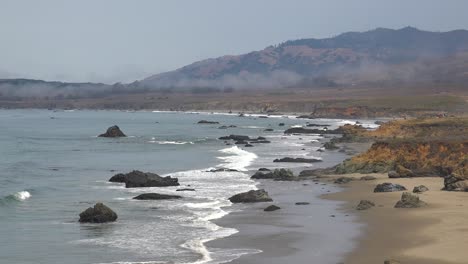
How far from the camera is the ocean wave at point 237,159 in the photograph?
53269 mm

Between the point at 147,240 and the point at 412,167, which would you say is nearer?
the point at 147,240

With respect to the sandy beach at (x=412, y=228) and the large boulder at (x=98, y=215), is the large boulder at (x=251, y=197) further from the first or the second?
the large boulder at (x=98, y=215)

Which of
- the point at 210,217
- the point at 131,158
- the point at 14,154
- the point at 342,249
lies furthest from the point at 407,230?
the point at 14,154

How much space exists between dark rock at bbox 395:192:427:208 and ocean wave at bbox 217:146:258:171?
21.2 m

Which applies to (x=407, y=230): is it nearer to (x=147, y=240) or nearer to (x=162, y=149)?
(x=147, y=240)

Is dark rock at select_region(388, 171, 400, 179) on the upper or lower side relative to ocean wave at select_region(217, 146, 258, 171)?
upper

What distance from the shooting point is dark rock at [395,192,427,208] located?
97.2ft

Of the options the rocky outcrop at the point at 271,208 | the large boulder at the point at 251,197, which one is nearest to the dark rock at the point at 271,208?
the rocky outcrop at the point at 271,208

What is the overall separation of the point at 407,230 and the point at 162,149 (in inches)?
2101

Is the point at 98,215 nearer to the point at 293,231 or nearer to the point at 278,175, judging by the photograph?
the point at 293,231

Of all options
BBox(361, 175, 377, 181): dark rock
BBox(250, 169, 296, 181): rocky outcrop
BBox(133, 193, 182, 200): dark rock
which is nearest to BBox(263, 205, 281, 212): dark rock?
BBox(133, 193, 182, 200): dark rock

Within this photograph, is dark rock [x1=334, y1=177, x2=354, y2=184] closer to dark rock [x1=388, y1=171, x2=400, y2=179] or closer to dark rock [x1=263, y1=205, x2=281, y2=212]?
dark rock [x1=388, y1=171, x2=400, y2=179]

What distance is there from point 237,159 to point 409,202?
31301 millimetres

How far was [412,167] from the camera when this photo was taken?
1665 inches
